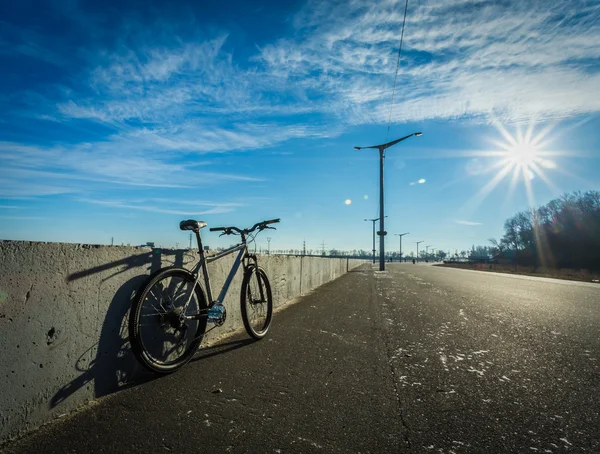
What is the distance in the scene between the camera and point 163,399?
2.33 m

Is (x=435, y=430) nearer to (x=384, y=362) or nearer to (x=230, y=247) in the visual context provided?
(x=384, y=362)

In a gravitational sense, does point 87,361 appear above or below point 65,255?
below

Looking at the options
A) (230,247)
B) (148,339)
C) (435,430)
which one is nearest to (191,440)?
(148,339)

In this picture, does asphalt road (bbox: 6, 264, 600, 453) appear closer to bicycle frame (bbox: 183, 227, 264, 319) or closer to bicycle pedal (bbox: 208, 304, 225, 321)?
bicycle pedal (bbox: 208, 304, 225, 321)

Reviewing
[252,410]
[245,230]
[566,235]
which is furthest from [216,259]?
[566,235]

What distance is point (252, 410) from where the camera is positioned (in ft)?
7.11

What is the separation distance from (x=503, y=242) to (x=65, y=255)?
125150 mm

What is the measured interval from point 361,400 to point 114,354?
6.53ft

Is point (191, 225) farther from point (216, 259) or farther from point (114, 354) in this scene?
point (114, 354)

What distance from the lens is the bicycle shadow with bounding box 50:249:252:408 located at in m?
2.25

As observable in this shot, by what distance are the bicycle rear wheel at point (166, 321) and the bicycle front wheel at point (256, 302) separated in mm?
669

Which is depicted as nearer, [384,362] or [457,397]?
[457,397]

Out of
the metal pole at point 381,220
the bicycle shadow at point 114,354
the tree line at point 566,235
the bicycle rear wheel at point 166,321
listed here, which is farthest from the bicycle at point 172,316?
the tree line at point 566,235

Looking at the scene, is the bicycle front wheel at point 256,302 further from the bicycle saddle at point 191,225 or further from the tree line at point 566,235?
the tree line at point 566,235
